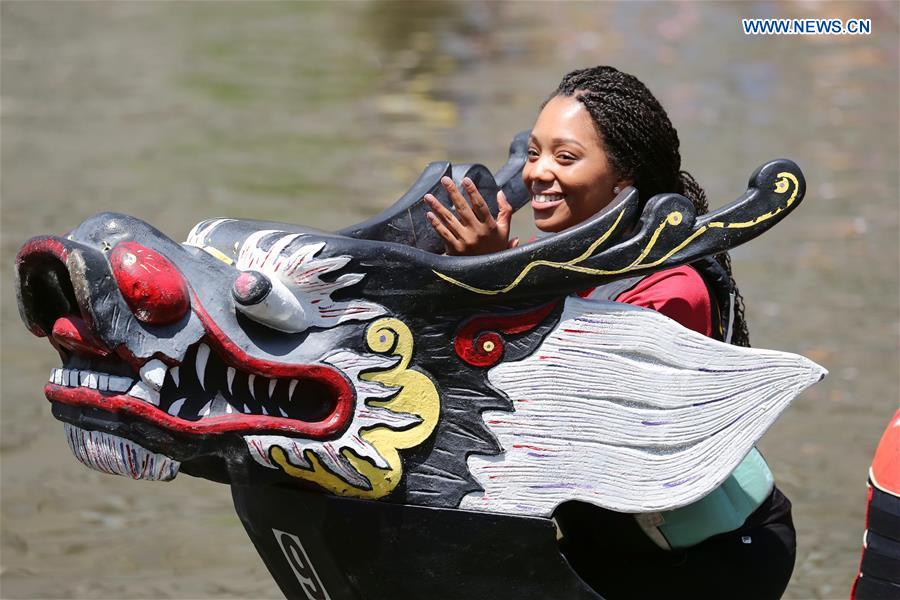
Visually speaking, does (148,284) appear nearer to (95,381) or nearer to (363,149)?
(95,381)

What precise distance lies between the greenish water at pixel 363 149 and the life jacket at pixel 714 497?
1.51 m

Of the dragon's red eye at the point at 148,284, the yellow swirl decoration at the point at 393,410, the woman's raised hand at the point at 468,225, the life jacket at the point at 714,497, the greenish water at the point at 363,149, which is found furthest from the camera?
the greenish water at the point at 363,149

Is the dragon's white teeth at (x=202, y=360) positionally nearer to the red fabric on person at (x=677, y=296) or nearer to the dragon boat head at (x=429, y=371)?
the dragon boat head at (x=429, y=371)

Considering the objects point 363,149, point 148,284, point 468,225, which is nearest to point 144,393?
point 148,284

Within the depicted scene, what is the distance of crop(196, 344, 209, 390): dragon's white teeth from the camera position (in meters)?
2.00

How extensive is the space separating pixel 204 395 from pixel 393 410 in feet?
0.96

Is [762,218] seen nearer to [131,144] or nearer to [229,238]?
[229,238]

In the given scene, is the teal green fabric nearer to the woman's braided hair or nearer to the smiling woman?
the smiling woman

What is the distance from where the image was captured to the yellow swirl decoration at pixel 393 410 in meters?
2.03

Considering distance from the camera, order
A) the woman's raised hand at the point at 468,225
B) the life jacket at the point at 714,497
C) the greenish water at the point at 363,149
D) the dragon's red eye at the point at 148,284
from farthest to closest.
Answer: the greenish water at the point at 363,149, the life jacket at the point at 714,497, the woman's raised hand at the point at 468,225, the dragon's red eye at the point at 148,284

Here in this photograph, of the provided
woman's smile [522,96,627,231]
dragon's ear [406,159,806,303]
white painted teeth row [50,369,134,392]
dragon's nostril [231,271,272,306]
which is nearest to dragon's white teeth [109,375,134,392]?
white painted teeth row [50,369,134,392]

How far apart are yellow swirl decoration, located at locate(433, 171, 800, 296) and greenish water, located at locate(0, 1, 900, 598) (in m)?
2.00

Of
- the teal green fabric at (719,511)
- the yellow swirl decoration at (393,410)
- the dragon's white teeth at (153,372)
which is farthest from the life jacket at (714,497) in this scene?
the dragon's white teeth at (153,372)

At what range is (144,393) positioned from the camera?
78.0 inches
